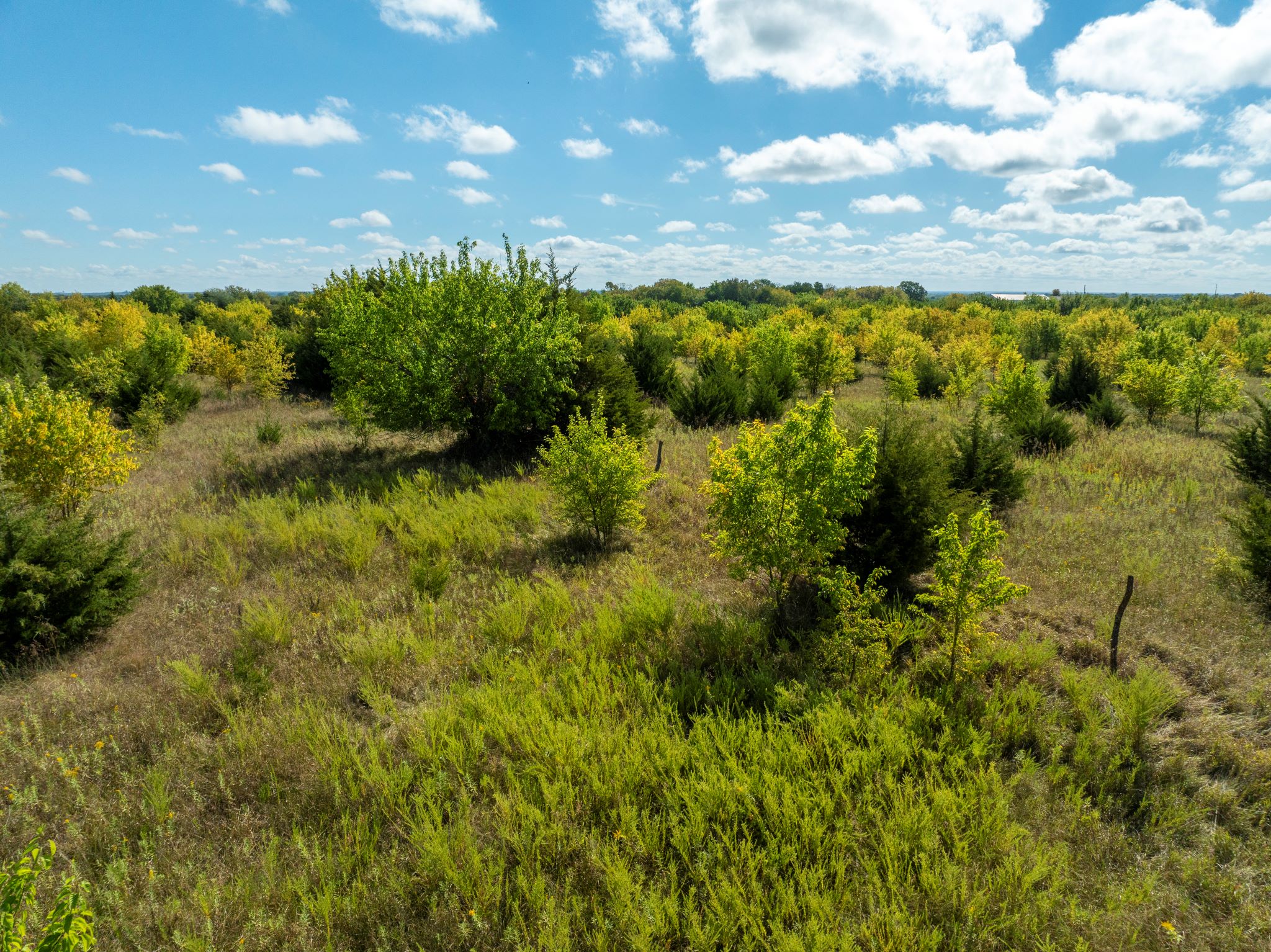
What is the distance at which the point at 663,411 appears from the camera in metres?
21.8

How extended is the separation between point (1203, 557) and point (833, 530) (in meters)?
6.16

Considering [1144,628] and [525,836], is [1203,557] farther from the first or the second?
[525,836]

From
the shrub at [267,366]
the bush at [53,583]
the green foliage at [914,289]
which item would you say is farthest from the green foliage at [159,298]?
the green foliage at [914,289]

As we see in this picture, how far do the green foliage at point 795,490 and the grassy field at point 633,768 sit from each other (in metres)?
1.07

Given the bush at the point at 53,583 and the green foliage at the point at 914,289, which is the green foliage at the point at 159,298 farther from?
the green foliage at the point at 914,289

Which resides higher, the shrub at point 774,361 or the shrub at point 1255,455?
the shrub at point 774,361

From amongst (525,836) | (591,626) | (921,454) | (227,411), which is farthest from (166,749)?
(227,411)

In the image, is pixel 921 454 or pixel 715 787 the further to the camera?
pixel 921 454

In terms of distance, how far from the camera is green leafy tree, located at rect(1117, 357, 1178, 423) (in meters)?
18.6

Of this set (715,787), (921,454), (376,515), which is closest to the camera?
(715,787)

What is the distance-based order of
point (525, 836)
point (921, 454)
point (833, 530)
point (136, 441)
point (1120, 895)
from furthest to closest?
point (136, 441) < point (921, 454) < point (833, 530) < point (525, 836) < point (1120, 895)

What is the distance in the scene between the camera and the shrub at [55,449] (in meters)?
9.35

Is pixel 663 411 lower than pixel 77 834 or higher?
higher

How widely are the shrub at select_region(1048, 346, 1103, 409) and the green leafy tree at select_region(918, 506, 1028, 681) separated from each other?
2183 centimetres
